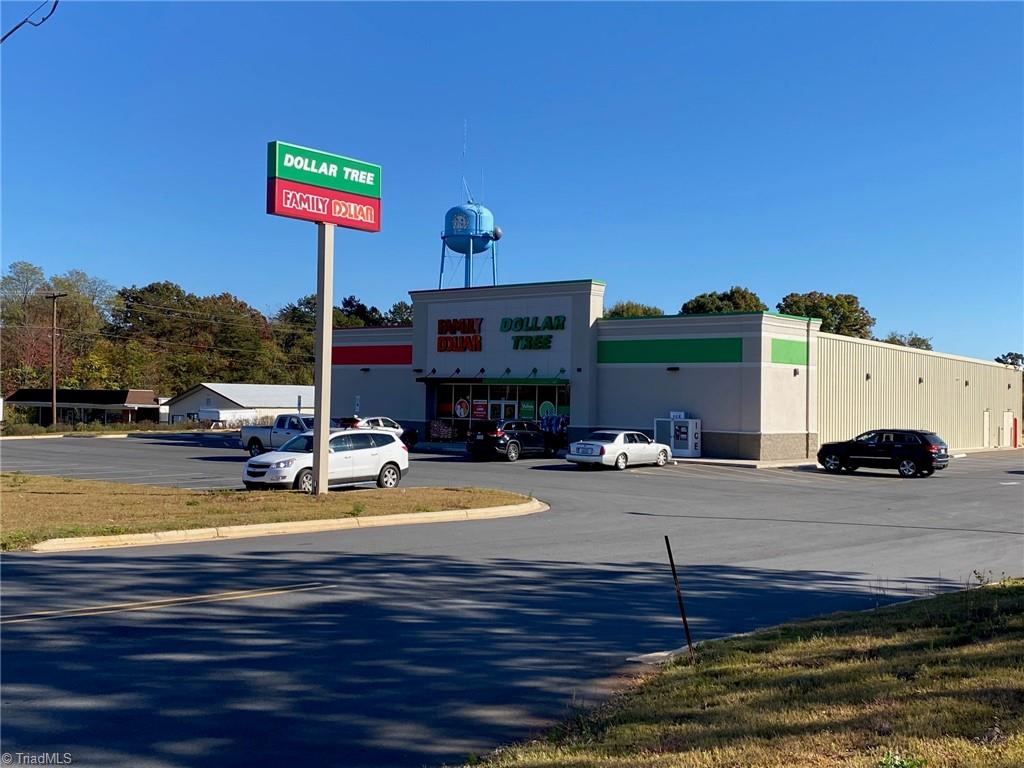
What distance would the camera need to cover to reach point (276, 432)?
1433 inches

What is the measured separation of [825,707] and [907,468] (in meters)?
30.7

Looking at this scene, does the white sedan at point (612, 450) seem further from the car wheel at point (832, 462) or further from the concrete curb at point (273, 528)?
the concrete curb at point (273, 528)

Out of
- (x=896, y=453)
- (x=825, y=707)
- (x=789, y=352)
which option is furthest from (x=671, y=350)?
(x=825, y=707)

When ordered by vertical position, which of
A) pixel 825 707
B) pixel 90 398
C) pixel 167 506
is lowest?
pixel 167 506

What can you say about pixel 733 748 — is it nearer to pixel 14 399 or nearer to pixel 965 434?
pixel 965 434

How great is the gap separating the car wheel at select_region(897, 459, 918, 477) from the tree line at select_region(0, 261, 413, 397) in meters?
56.1

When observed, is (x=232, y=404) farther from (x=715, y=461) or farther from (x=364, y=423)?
(x=715, y=461)

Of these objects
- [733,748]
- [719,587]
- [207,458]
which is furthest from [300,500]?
[207,458]

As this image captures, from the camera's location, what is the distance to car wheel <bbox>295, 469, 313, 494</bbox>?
2336 centimetres

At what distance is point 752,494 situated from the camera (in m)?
26.0

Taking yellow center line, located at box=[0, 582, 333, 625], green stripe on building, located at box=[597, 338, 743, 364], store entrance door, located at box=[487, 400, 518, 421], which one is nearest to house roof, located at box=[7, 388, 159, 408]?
store entrance door, located at box=[487, 400, 518, 421]

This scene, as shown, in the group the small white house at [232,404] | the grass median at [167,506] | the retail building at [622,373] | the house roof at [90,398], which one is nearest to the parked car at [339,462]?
the grass median at [167,506]

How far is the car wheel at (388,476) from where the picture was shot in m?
25.1

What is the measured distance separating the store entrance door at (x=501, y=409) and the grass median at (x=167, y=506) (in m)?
22.6
